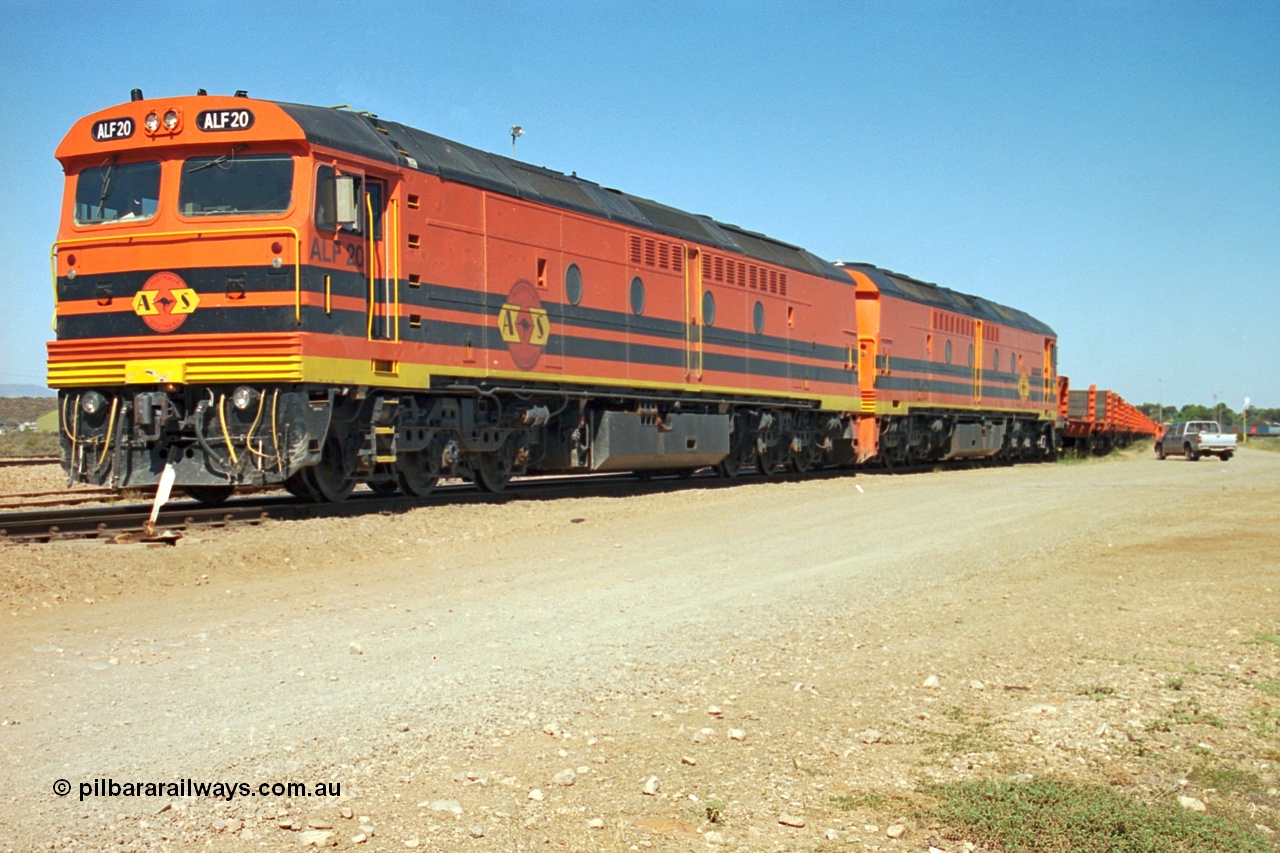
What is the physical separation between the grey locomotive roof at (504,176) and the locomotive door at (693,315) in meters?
0.45

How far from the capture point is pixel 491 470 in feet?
55.0

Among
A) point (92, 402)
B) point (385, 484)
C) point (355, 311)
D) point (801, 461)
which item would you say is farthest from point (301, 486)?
point (801, 461)

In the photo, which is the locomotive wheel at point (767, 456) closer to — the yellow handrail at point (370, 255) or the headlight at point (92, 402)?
the yellow handrail at point (370, 255)

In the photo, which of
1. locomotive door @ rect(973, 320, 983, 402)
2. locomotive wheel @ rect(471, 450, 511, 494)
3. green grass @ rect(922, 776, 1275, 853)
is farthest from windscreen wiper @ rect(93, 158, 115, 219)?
locomotive door @ rect(973, 320, 983, 402)

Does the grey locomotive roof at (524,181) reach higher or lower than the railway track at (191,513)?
higher

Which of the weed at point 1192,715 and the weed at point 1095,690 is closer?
the weed at point 1192,715

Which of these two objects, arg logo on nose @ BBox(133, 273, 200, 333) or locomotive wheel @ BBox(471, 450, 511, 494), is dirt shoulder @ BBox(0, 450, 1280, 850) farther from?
locomotive wheel @ BBox(471, 450, 511, 494)

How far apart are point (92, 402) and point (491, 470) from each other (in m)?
5.62

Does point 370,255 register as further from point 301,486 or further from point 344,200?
point 301,486

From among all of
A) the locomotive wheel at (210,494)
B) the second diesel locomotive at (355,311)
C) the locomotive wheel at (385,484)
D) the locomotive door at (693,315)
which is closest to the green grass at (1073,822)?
the second diesel locomotive at (355,311)

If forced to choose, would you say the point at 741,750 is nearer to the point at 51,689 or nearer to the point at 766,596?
the point at 51,689

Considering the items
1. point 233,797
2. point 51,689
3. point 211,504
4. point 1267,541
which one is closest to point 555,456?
point 211,504

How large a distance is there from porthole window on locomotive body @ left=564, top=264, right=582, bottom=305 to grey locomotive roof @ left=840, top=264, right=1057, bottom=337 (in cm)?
1255

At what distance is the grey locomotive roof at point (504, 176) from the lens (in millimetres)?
13438
